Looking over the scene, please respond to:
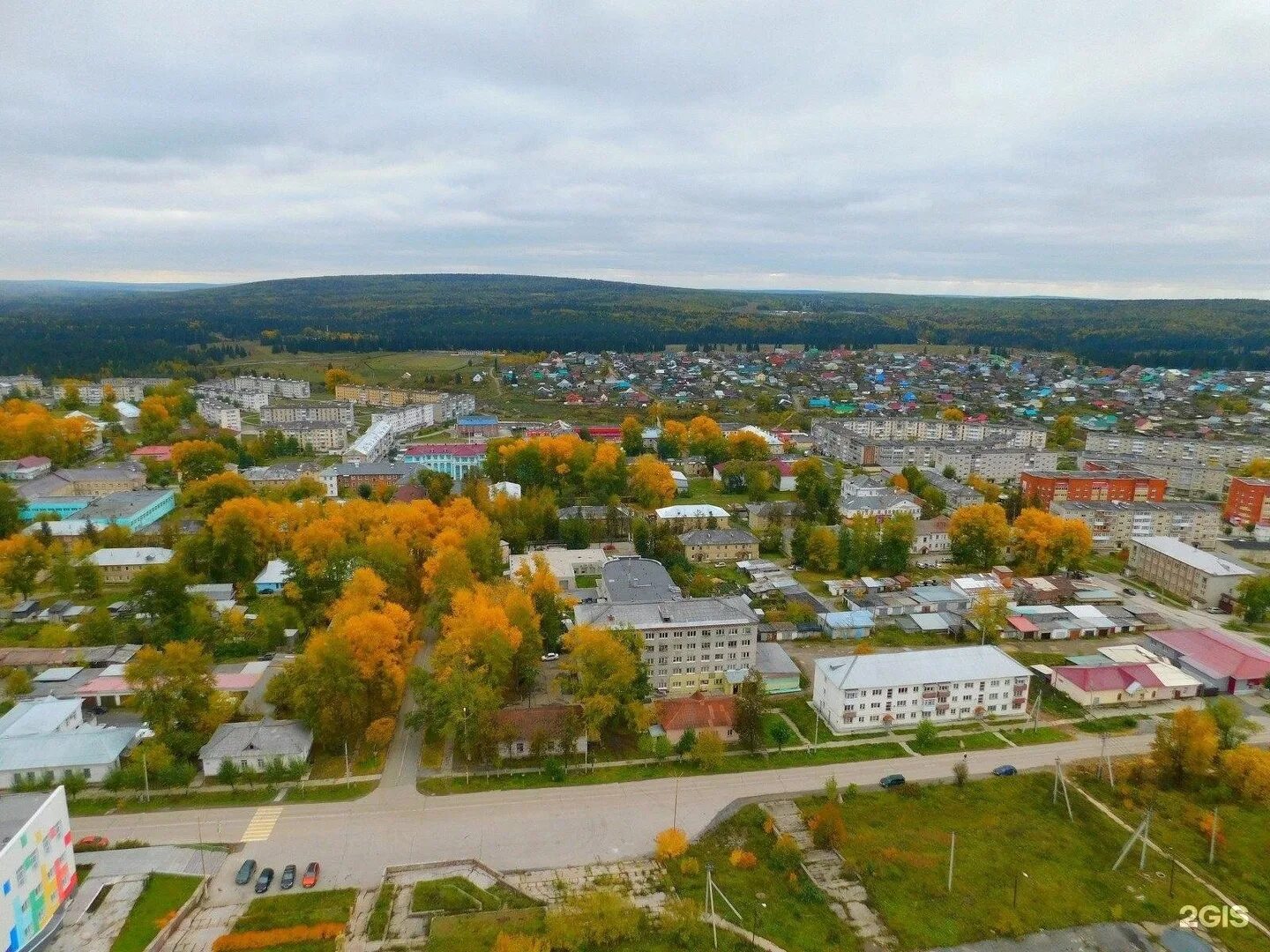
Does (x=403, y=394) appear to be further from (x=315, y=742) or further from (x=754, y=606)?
(x=315, y=742)

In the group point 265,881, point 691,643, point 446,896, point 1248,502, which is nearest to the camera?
point 446,896

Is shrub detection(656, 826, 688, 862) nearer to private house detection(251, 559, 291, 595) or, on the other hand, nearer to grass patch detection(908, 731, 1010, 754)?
grass patch detection(908, 731, 1010, 754)

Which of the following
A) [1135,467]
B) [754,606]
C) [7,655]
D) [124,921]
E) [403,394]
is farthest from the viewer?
[403,394]

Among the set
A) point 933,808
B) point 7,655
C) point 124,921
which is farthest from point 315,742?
point 933,808

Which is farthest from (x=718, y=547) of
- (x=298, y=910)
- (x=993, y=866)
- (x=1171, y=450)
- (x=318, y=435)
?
(x=1171, y=450)

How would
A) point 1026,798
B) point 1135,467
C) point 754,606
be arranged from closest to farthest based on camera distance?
point 1026,798 < point 754,606 < point 1135,467

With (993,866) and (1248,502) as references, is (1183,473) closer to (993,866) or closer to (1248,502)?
(1248,502)
